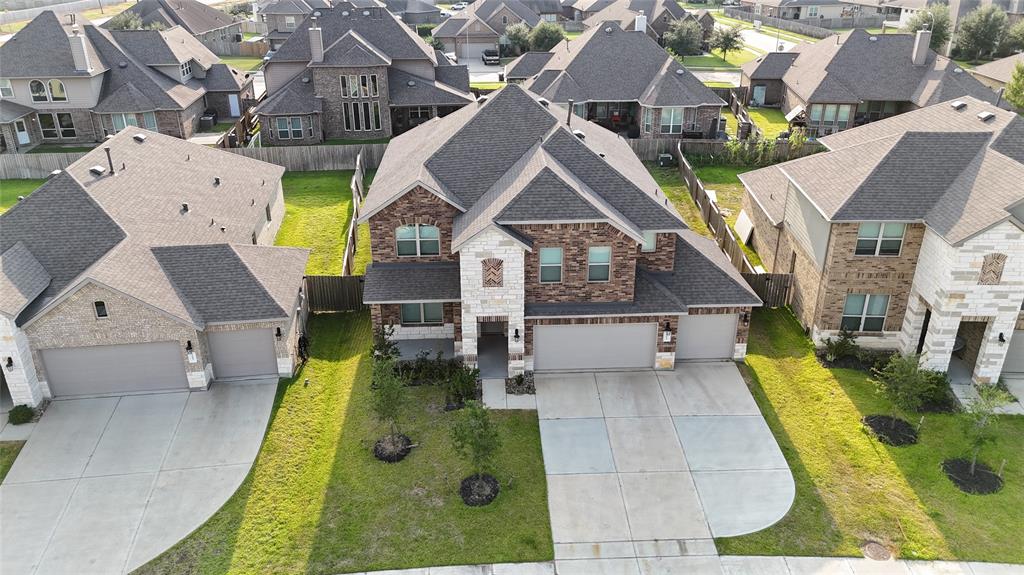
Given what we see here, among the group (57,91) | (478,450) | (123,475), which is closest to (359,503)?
(478,450)

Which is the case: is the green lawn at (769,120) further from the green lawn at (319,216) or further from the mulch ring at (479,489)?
the mulch ring at (479,489)

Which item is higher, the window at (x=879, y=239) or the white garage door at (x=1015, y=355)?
the window at (x=879, y=239)

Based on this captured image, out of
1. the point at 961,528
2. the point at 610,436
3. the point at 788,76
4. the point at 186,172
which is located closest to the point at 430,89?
the point at 186,172

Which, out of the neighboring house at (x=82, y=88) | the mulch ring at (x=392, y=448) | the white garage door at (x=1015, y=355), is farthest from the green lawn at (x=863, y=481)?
the neighboring house at (x=82, y=88)

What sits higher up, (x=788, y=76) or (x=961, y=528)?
(x=788, y=76)

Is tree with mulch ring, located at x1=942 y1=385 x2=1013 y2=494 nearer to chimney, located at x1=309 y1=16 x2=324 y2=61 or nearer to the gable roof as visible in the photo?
the gable roof

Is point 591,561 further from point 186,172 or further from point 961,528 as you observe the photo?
point 186,172

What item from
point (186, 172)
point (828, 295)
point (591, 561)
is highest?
point (186, 172)
